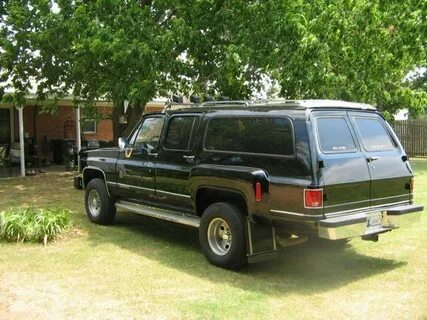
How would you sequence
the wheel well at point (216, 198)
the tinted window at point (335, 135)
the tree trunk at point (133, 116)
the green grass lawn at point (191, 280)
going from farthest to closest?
the tree trunk at point (133, 116)
the wheel well at point (216, 198)
the tinted window at point (335, 135)
the green grass lawn at point (191, 280)

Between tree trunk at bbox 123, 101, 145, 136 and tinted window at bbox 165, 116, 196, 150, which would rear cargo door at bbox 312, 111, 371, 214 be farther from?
tree trunk at bbox 123, 101, 145, 136

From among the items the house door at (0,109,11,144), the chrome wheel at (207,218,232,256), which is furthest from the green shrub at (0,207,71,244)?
the house door at (0,109,11,144)

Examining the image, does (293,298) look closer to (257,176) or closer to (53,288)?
(257,176)

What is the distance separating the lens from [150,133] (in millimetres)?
8258

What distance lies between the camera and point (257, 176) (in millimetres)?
6102

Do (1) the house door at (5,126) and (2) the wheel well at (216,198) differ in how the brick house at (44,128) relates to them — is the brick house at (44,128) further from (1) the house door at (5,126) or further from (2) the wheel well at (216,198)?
(2) the wheel well at (216,198)

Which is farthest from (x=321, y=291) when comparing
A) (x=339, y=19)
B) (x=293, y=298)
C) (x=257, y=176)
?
(x=339, y=19)

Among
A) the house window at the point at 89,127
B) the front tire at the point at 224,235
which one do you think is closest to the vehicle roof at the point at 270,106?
the front tire at the point at 224,235

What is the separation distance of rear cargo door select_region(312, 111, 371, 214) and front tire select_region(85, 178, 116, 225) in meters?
4.20

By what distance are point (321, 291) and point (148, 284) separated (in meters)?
1.87

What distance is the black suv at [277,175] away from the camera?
5840 mm

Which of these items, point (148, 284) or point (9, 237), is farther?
point (9, 237)

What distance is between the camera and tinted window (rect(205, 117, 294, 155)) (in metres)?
6.14

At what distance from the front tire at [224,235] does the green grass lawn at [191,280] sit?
151 mm
